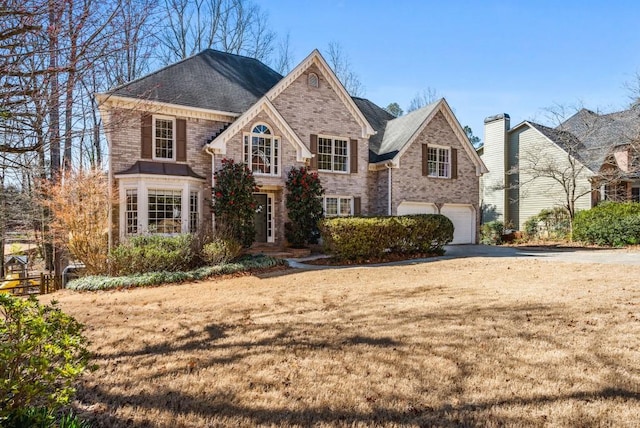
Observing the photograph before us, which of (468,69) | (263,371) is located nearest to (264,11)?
(468,69)

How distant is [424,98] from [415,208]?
25.4 meters

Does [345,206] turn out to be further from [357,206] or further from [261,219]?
[261,219]

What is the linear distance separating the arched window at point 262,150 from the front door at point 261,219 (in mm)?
1307

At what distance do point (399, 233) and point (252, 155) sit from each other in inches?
271

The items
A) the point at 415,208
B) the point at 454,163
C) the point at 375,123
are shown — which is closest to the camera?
the point at 415,208

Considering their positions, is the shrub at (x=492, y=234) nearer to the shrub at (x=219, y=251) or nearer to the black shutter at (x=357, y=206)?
the black shutter at (x=357, y=206)

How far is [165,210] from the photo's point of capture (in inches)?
581

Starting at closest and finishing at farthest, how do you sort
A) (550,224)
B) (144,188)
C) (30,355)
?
(30,355) → (144,188) → (550,224)

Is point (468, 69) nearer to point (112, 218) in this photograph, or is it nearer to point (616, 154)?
point (616, 154)

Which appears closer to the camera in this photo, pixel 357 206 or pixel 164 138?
pixel 164 138

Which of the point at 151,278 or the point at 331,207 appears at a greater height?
the point at 331,207

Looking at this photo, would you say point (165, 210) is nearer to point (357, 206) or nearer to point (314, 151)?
point (314, 151)

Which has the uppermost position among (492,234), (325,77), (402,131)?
(325,77)

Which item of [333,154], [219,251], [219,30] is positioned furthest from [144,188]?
[219,30]
